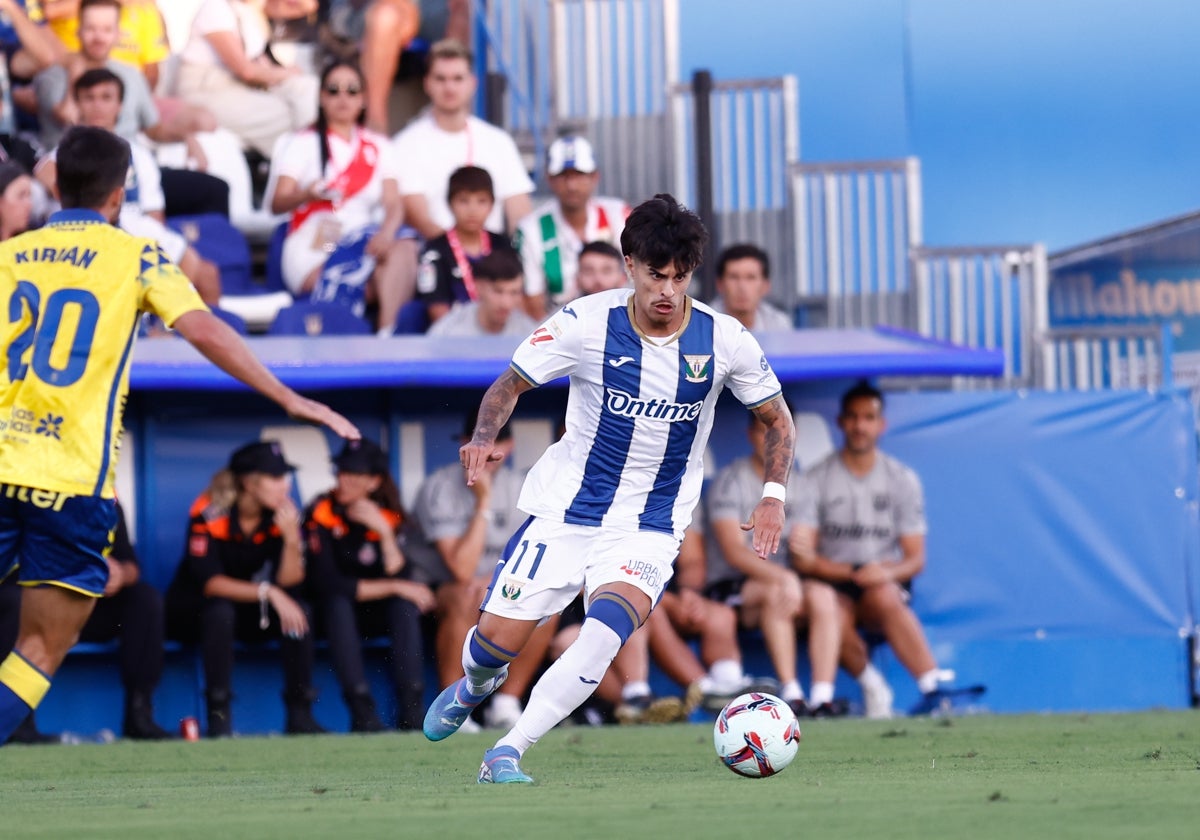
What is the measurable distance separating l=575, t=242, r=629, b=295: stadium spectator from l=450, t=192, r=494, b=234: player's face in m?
0.87

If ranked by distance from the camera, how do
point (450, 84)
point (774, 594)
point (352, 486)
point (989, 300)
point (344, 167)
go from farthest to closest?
point (989, 300), point (450, 84), point (344, 167), point (774, 594), point (352, 486)

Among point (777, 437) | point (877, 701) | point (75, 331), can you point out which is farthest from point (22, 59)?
point (777, 437)

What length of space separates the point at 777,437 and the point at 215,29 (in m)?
8.13

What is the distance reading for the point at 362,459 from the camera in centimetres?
1068

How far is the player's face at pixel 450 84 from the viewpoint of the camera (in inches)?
502

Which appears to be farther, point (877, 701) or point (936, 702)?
point (877, 701)

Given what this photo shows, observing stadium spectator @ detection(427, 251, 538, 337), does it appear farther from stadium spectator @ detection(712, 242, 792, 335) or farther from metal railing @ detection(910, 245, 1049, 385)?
metal railing @ detection(910, 245, 1049, 385)

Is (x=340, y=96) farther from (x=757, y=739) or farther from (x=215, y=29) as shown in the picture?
(x=757, y=739)

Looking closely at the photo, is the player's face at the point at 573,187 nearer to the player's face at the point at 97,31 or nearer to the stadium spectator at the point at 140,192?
the stadium spectator at the point at 140,192

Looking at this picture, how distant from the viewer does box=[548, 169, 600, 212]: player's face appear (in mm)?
11977

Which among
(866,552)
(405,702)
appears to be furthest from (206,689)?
(866,552)

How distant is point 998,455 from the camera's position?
11.9m

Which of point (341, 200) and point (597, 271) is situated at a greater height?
point (341, 200)

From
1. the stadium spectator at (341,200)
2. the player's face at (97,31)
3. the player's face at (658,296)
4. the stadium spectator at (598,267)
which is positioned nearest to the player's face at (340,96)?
the stadium spectator at (341,200)
